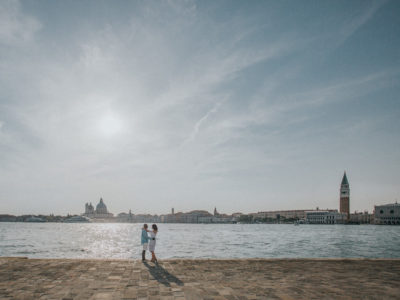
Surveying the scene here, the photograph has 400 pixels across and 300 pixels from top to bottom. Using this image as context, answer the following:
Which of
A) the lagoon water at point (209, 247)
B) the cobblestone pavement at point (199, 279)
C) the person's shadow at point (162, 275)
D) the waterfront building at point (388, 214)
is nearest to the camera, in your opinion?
the cobblestone pavement at point (199, 279)

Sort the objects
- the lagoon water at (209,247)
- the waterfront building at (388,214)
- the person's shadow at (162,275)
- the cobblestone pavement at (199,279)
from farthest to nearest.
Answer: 1. the waterfront building at (388,214)
2. the lagoon water at (209,247)
3. the person's shadow at (162,275)
4. the cobblestone pavement at (199,279)

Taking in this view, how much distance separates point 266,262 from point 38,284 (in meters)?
8.74

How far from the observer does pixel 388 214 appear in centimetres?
19250

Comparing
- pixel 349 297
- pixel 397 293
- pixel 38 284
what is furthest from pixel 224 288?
pixel 38 284

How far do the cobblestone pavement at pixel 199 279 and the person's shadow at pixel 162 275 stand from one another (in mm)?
31

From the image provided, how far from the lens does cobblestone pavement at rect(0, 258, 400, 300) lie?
26.5 ft

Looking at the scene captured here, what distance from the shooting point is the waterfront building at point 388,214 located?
18925 cm

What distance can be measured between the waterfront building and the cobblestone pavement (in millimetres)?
211708

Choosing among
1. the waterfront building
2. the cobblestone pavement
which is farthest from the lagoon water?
the waterfront building

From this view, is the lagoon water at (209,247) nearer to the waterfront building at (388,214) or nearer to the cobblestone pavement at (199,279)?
the cobblestone pavement at (199,279)

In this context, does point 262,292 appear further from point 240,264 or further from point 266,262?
point 266,262

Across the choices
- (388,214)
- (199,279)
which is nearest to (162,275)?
(199,279)

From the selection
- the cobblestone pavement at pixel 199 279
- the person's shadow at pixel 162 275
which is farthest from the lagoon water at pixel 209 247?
the person's shadow at pixel 162 275

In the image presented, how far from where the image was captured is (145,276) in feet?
32.8
